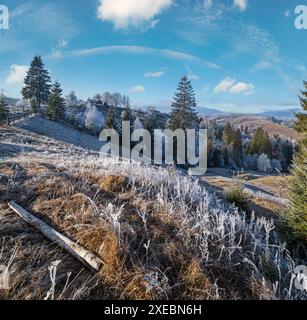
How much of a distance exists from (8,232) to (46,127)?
1517 inches

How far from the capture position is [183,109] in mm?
54812

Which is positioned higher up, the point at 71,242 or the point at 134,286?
the point at 71,242

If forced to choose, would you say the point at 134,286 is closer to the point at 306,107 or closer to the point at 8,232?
the point at 8,232

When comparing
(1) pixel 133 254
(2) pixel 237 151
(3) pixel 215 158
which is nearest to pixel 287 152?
(2) pixel 237 151

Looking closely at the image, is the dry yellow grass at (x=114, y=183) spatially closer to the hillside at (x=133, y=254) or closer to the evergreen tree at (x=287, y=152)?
the hillside at (x=133, y=254)

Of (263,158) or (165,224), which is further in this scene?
(263,158)

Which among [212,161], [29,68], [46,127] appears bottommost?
[212,161]

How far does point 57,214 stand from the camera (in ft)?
16.8

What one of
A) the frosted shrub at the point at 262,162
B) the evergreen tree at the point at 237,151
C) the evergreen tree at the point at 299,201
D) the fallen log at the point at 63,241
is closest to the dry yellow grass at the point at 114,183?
the fallen log at the point at 63,241

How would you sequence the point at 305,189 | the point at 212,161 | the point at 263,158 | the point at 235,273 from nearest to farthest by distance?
the point at 235,273 → the point at 305,189 → the point at 212,161 → the point at 263,158

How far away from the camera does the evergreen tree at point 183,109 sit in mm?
54406

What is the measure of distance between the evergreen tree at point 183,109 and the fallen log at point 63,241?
1967 inches
